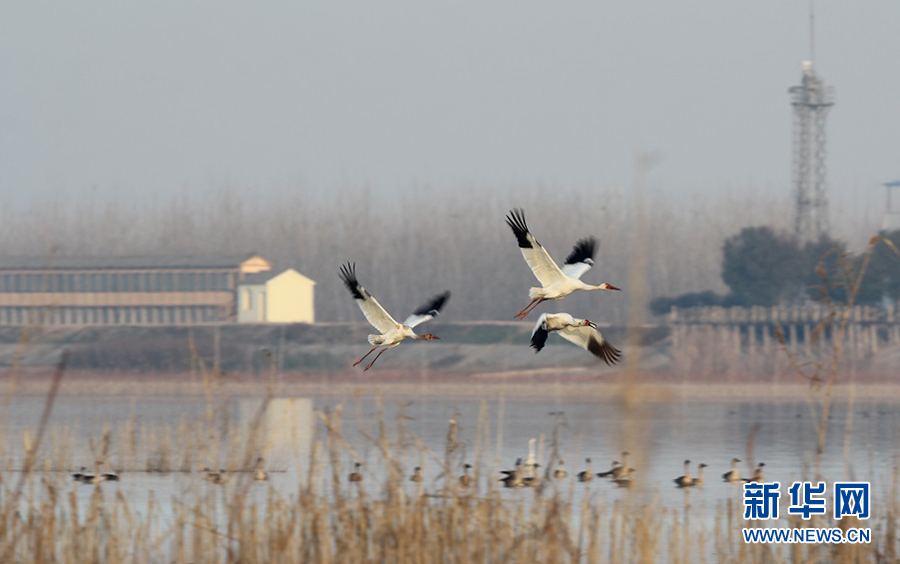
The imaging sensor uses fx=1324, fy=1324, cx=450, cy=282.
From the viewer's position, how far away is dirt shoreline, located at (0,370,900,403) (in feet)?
222

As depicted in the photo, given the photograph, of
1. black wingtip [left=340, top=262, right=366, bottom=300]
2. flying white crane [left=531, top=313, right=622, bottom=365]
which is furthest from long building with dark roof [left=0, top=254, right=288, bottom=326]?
flying white crane [left=531, top=313, right=622, bottom=365]

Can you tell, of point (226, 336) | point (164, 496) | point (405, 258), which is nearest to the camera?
point (164, 496)

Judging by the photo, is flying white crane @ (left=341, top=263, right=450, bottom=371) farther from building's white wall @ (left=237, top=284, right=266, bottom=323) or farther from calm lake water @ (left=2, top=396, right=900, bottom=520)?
building's white wall @ (left=237, top=284, right=266, bottom=323)

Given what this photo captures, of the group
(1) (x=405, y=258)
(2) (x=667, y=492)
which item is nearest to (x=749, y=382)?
(1) (x=405, y=258)

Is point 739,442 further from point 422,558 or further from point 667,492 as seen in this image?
point 422,558

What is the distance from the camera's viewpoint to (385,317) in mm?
8258

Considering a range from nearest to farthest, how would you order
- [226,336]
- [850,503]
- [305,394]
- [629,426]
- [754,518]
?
[629,426] → [850,503] → [754,518] → [305,394] → [226,336]

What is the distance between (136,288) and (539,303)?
76772mm

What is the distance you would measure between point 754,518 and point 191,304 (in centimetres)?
7088

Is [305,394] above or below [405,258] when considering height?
below

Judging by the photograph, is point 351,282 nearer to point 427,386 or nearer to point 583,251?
point 583,251

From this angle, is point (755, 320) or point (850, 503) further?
point (755, 320)

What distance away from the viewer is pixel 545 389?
75250mm

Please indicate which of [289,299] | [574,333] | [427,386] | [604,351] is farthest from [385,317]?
[289,299]
